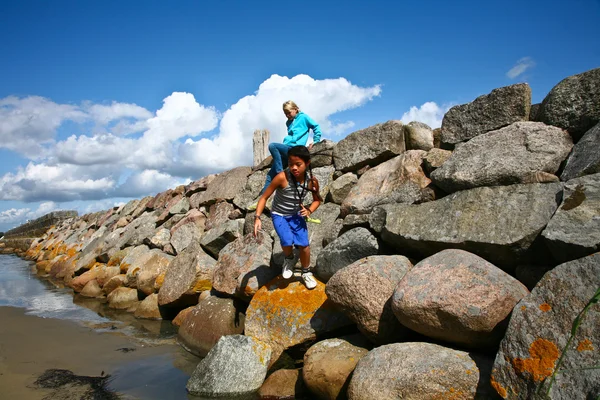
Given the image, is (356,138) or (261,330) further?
(356,138)

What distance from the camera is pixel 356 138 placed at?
7348mm

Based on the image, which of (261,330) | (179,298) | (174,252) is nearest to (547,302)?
(261,330)

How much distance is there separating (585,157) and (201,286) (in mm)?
6469

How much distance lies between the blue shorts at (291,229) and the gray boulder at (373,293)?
0.88 meters

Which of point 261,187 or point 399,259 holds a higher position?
point 261,187

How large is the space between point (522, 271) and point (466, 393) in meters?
1.49

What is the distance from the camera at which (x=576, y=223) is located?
3549 millimetres

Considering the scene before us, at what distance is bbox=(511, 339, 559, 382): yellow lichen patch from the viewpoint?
9.38ft

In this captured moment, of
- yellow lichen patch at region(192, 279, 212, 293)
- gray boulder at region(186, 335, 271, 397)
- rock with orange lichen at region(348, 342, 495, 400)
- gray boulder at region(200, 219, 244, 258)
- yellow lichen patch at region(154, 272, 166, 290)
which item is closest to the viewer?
rock with orange lichen at region(348, 342, 495, 400)

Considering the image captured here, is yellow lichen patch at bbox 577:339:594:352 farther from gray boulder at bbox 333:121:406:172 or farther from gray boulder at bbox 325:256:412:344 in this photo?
gray boulder at bbox 333:121:406:172

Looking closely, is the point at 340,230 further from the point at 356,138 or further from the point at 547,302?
the point at 547,302

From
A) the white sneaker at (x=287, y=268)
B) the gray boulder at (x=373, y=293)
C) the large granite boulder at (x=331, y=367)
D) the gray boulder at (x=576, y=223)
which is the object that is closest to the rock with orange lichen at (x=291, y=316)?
the white sneaker at (x=287, y=268)

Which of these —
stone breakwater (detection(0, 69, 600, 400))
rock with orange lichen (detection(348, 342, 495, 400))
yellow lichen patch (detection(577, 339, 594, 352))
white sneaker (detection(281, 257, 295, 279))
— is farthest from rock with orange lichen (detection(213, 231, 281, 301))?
yellow lichen patch (detection(577, 339, 594, 352))

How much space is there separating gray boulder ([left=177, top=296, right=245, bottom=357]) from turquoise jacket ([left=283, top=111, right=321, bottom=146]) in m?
2.98
